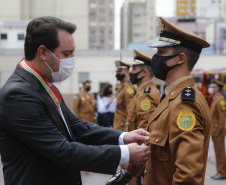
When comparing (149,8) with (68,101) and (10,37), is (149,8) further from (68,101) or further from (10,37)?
(68,101)

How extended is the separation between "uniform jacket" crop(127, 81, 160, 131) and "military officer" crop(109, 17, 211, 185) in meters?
2.10

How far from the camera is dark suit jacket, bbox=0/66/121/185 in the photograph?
2160mm

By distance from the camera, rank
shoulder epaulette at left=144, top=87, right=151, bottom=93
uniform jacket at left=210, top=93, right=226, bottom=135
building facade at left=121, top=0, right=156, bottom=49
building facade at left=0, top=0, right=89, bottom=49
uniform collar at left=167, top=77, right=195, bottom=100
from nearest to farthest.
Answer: uniform collar at left=167, top=77, right=195, bottom=100
shoulder epaulette at left=144, top=87, right=151, bottom=93
uniform jacket at left=210, top=93, right=226, bottom=135
building facade at left=0, top=0, right=89, bottom=49
building facade at left=121, top=0, right=156, bottom=49

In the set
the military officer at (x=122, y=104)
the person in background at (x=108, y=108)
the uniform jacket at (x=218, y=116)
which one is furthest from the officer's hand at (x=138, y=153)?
the person in background at (x=108, y=108)

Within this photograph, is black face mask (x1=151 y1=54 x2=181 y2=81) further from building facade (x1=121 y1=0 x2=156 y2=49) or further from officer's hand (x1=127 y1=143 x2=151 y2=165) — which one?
building facade (x1=121 y1=0 x2=156 y2=49)

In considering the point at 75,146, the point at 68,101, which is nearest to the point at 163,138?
the point at 75,146

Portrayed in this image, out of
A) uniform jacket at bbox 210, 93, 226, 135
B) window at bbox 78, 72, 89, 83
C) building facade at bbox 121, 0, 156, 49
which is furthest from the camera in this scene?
building facade at bbox 121, 0, 156, 49

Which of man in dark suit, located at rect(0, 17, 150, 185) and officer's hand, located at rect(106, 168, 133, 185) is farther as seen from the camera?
officer's hand, located at rect(106, 168, 133, 185)

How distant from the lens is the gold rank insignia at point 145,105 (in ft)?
16.4

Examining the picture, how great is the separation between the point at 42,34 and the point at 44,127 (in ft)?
2.07

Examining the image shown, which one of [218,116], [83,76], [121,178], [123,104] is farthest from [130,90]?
[83,76]

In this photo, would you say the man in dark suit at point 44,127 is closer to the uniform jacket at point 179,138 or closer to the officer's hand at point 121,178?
the uniform jacket at point 179,138

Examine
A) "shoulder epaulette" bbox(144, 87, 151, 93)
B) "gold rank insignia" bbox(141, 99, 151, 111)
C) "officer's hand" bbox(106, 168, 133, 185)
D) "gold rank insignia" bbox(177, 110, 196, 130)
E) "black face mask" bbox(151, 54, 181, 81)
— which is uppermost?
"black face mask" bbox(151, 54, 181, 81)

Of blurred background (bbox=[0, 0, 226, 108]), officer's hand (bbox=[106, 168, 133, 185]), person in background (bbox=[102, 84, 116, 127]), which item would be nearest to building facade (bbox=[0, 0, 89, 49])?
blurred background (bbox=[0, 0, 226, 108])
